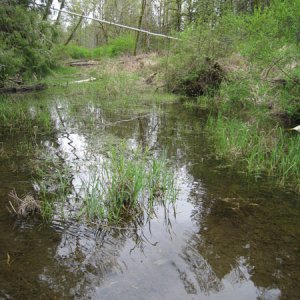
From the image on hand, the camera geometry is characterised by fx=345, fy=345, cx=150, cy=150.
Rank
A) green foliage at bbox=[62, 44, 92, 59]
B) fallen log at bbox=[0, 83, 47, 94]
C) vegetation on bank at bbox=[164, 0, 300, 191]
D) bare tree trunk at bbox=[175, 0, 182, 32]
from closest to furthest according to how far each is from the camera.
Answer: vegetation on bank at bbox=[164, 0, 300, 191] < fallen log at bbox=[0, 83, 47, 94] < bare tree trunk at bbox=[175, 0, 182, 32] < green foliage at bbox=[62, 44, 92, 59]

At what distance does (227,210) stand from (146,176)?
3.63 feet

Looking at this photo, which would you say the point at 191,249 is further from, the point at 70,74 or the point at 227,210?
the point at 70,74

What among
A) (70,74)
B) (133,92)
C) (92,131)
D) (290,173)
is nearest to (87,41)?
(70,74)

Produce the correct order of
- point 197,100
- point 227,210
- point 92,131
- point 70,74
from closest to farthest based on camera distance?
point 227,210, point 92,131, point 197,100, point 70,74

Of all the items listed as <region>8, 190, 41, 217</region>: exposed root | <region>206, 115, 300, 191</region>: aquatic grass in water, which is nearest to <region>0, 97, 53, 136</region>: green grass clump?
<region>8, 190, 41, 217</region>: exposed root

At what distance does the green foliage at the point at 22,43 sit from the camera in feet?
29.7

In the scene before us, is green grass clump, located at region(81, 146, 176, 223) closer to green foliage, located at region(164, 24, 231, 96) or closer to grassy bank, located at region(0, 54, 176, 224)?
grassy bank, located at region(0, 54, 176, 224)

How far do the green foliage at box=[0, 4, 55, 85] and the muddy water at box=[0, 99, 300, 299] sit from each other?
4.69 metres

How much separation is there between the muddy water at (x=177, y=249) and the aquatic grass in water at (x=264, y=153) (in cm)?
Answer: 37

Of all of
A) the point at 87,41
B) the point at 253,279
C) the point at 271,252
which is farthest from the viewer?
the point at 87,41

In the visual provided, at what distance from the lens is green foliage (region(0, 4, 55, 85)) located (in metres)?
9.04

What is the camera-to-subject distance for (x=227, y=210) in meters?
4.06

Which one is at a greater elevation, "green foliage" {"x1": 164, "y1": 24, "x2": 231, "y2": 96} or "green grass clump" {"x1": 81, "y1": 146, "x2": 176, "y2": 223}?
"green foliage" {"x1": 164, "y1": 24, "x2": 231, "y2": 96}

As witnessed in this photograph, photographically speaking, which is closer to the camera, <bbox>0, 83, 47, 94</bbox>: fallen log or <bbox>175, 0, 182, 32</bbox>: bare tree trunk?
<bbox>0, 83, 47, 94</bbox>: fallen log
